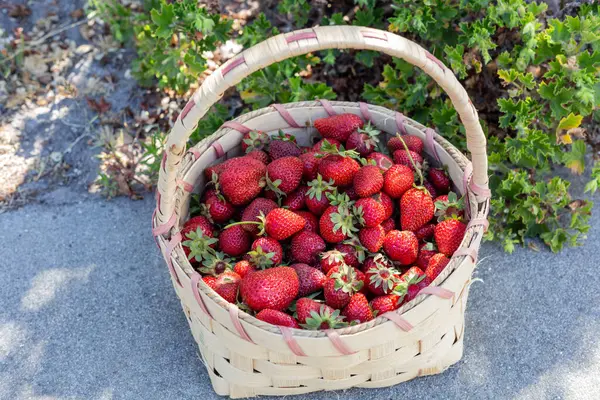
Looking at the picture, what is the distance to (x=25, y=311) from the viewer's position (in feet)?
8.04

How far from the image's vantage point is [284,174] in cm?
221

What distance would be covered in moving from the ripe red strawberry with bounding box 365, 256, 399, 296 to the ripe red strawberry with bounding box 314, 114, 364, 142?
577 millimetres

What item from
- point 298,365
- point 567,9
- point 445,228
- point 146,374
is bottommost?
point 146,374

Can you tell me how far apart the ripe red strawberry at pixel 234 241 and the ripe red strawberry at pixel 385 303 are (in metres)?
0.49

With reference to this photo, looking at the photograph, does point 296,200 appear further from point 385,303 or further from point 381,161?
point 385,303

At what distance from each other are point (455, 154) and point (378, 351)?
778 millimetres

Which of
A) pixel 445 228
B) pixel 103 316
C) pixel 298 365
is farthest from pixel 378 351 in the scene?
pixel 103 316

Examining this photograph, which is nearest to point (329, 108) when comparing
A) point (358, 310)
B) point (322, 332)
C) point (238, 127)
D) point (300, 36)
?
point (238, 127)

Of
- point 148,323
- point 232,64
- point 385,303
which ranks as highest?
point 232,64

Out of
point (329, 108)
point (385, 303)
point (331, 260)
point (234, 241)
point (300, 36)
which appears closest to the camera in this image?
point (300, 36)

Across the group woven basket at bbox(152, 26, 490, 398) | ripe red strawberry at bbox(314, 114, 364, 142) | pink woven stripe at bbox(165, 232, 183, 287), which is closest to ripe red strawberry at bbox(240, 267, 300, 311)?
woven basket at bbox(152, 26, 490, 398)

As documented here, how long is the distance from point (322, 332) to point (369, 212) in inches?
19.1

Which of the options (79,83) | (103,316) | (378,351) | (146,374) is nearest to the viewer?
(378,351)

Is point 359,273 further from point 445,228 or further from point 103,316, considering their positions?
point 103,316
